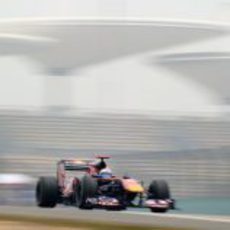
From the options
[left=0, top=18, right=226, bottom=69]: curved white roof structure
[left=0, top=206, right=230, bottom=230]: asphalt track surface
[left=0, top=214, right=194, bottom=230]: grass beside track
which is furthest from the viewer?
[left=0, top=18, right=226, bottom=69]: curved white roof structure

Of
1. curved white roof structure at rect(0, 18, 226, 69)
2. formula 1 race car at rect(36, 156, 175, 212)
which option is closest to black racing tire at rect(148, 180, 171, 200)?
formula 1 race car at rect(36, 156, 175, 212)

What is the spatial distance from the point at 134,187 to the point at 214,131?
4435 cm

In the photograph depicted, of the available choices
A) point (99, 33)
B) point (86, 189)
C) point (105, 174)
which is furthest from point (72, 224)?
point (99, 33)

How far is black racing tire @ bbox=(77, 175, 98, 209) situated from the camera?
37.5 feet

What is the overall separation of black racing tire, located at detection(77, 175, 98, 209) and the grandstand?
1363 inches

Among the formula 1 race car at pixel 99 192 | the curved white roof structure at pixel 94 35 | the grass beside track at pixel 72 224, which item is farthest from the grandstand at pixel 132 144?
the grass beside track at pixel 72 224

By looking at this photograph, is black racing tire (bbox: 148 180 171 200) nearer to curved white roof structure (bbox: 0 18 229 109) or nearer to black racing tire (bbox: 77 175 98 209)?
black racing tire (bbox: 77 175 98 209)

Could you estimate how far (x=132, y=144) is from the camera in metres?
54.1

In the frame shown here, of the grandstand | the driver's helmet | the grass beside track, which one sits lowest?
the grass beside track

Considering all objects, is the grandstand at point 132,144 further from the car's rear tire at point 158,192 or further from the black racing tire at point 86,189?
the black racing tire at point 86,189

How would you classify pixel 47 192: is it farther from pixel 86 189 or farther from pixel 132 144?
pixel 132 144

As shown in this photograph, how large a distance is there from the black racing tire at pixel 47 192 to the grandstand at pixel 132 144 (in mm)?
34016

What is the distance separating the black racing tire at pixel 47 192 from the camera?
39.8ft

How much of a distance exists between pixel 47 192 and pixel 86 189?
858mm
